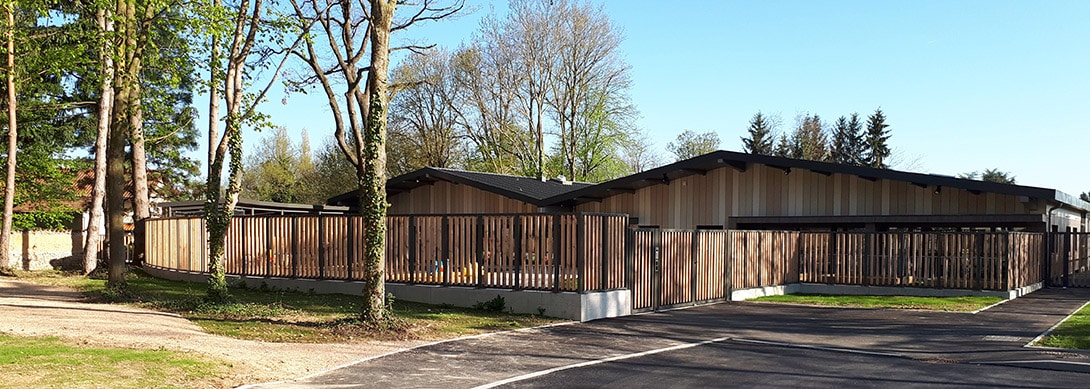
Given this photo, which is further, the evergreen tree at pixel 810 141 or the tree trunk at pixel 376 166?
the evergreen tree at pixel 810 141

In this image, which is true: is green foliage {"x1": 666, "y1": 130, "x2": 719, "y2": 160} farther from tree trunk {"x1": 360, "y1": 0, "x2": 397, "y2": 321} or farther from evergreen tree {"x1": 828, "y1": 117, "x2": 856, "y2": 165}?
tree trunk {"x1": 360, "y1": 0, "x2": 397, "y2": 321}

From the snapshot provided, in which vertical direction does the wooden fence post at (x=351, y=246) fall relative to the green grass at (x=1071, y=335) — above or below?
above

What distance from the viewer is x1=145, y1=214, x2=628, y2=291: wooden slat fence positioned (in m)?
15.6

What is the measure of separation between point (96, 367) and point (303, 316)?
601cm

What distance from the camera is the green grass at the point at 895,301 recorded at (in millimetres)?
17906

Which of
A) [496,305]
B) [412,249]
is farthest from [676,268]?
[412,249]

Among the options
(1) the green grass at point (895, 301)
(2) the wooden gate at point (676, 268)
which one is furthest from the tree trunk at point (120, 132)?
(1) the green grass at point (895, 301)

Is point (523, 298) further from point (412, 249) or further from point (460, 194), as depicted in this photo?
point (460, 194)

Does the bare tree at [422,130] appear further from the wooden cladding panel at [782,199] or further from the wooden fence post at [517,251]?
the wooden fence post at [517,251]

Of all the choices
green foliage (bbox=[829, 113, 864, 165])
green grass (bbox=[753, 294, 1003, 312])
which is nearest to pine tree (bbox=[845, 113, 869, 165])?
Result: green foliage (bbox=[829, 113, 864, 165])

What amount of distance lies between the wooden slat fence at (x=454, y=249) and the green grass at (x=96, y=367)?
714cm

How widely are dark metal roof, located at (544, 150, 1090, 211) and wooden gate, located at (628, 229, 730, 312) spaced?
5.31 metres

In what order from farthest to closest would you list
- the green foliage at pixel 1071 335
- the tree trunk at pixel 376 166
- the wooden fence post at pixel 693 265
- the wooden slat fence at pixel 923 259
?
1. the wooden slat fence at pixel 923 259
2. the wooden fence post at pixel 693 265
3. the tree trunk at pixel 376 166
4. the green foliage at pixel 1071 335

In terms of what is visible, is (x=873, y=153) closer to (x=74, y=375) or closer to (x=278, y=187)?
(x=278, y=187)
